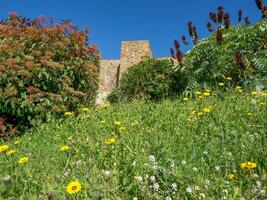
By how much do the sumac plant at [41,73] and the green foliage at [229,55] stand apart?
2.02m

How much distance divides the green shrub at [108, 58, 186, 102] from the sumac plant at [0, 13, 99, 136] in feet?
9.40

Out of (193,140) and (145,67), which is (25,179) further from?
(145,67)

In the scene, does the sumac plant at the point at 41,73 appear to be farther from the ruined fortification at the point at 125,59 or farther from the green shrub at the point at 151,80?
the ruined fortification at the point at 125,59

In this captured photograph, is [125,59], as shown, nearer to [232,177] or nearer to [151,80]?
[151,80]

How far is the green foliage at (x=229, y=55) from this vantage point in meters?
7.84

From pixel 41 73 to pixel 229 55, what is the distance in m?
3.35

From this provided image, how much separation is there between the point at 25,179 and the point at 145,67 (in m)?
9.71

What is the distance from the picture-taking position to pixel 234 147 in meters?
3.02

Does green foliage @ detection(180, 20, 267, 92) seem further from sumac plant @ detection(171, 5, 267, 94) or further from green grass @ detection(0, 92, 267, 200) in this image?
green grass @ detection(0, 92, 267, 200)

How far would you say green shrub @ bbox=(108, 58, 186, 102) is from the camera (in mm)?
11227

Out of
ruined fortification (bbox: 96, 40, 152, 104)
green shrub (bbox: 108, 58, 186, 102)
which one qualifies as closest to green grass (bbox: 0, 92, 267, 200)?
green shrub (bbox: 108, 58, 186, 102)

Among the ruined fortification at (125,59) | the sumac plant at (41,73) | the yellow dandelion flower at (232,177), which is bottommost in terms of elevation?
the yellow dandelion flower at (232,177)

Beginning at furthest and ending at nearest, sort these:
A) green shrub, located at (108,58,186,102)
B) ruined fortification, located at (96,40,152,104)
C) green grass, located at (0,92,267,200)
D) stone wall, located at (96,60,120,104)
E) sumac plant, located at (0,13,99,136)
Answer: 1. stone wall, located at (96,60,120,104)
2. ruined fortification, located at (96,40,152,104)
3. green shrub, located at (108,58,186,102)
4. sumac plant, located at (0,13,99,136)
5. green grass, located at (0,92,267,200)

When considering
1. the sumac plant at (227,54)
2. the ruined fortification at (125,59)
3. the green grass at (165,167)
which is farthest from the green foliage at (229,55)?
the ruined fortification at (125,59)
